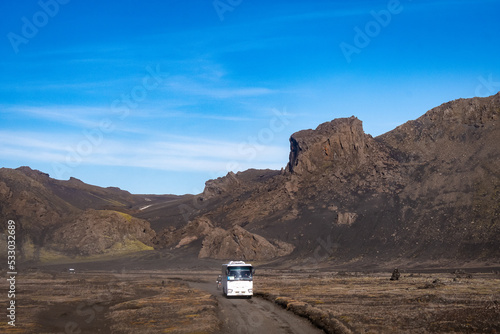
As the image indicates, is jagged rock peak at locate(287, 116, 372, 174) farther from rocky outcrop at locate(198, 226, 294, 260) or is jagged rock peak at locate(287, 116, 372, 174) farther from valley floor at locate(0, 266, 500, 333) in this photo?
valley floor at locate(0, 266, 500, 333)

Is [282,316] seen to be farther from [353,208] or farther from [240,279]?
[353,208]

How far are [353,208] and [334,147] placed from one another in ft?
98.0

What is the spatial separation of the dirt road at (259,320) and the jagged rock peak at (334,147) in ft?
456

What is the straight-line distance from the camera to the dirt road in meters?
26.8

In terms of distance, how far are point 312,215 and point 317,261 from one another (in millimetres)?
25433

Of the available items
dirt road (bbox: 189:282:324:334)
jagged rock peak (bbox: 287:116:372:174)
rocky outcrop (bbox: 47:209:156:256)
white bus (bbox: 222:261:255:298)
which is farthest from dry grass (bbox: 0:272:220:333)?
jagged rock peak (bbox: 287:116:372:174)

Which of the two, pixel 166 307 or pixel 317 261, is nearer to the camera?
pixel 166 307

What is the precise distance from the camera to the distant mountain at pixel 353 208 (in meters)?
131

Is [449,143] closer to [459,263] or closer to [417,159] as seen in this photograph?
[417,159]

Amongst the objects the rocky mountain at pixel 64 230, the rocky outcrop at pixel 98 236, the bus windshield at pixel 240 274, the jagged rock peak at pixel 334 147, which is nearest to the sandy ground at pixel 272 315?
the bus windshield at pixel 240 274

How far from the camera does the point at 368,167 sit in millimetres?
170125

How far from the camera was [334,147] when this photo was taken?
178 m

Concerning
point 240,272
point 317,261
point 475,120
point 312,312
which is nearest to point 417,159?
point 475,120

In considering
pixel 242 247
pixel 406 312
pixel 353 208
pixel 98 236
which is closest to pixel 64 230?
pixel 98 236
